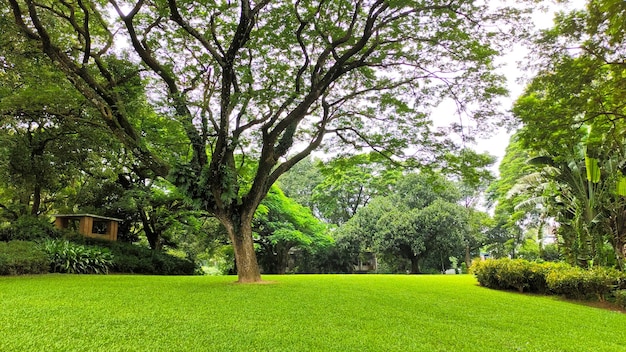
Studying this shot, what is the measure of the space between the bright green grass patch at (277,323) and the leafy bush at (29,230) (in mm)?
4838

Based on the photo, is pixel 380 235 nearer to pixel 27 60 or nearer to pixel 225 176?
pixel 225 176

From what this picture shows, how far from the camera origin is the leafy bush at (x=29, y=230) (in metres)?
10.1

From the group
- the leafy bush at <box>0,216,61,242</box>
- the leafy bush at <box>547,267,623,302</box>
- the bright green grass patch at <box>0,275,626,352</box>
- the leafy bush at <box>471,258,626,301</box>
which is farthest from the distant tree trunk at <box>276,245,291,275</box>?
the leafy bush at <box>547,267,623,302</box>

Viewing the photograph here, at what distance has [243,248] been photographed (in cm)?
839

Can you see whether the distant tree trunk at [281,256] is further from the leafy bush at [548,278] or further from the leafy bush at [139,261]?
the leafy bush at [548,278]

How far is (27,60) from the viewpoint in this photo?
8.59 meters

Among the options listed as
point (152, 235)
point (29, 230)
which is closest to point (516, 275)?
point (29, 230)

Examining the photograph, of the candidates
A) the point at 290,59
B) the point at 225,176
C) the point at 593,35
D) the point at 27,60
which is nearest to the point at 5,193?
the point at 27,60

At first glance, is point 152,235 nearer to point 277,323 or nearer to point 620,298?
point 277,323

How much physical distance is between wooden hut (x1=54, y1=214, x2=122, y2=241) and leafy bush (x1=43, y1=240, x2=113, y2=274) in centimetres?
239

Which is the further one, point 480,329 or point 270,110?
point 270,110

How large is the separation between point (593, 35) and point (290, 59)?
5.97m

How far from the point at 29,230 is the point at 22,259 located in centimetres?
271

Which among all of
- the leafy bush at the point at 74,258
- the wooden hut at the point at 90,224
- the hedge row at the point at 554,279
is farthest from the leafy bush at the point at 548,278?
the wooden hut at the point at 90,224
